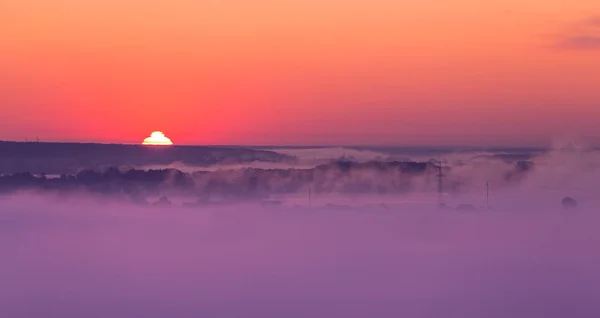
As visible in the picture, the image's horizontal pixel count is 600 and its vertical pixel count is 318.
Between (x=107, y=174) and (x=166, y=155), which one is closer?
(x=166, y=155)

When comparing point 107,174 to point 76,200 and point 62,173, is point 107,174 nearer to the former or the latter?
point 62,173

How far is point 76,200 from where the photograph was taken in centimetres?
13000

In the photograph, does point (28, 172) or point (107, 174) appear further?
point (107, 174)

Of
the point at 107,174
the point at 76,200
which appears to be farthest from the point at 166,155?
the point at 76,200

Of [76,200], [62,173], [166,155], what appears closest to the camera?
[166,155]

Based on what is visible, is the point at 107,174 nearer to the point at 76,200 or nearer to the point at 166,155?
the point at 166,155

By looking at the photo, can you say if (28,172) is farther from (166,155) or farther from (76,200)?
(76,200)

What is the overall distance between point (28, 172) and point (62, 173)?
4.90 meters

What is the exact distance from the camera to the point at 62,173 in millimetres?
97875

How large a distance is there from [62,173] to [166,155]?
1402 centimetres

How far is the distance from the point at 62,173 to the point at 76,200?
3301 centimetres

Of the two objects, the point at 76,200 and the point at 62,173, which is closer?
the point at 62,173

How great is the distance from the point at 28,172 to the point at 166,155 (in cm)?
1468

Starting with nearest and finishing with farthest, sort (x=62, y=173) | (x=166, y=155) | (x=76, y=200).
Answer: (x=166, y=155) → (x=62, y=173) → (x=76, y=200)
